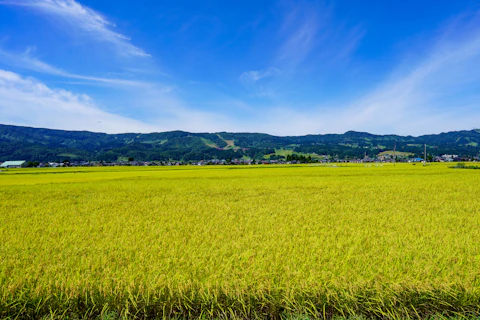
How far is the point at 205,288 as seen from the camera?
4.13m

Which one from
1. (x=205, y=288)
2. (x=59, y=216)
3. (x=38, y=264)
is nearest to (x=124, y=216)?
(x=59, y=216)

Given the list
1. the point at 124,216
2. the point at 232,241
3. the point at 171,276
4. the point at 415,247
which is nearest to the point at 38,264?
the point at 171,276

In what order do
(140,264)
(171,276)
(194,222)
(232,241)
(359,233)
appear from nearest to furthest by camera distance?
(171,276) < (140,264) < (232,241) < (359,233) < (194,222)

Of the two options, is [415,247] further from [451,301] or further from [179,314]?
[179,314]

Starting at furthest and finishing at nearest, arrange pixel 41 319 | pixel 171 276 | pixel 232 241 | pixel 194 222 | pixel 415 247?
pixel 194 222
pixel 232 241
pixel 415 247
pixel 171 276
pixel 41 319

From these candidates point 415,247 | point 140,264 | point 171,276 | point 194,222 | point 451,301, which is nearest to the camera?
point 451,301

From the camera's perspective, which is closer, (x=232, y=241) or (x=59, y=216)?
(x=232, y=241)

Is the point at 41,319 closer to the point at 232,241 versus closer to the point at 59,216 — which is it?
the point at 232,241

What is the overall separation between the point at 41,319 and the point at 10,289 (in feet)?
3.28

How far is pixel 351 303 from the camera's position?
3.95 meters

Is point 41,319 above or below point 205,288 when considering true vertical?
below

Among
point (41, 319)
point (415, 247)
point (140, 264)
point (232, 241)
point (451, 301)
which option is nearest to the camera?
point (41, 319)

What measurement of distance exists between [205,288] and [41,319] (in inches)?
100

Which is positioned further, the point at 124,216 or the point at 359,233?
the point at 124,216
